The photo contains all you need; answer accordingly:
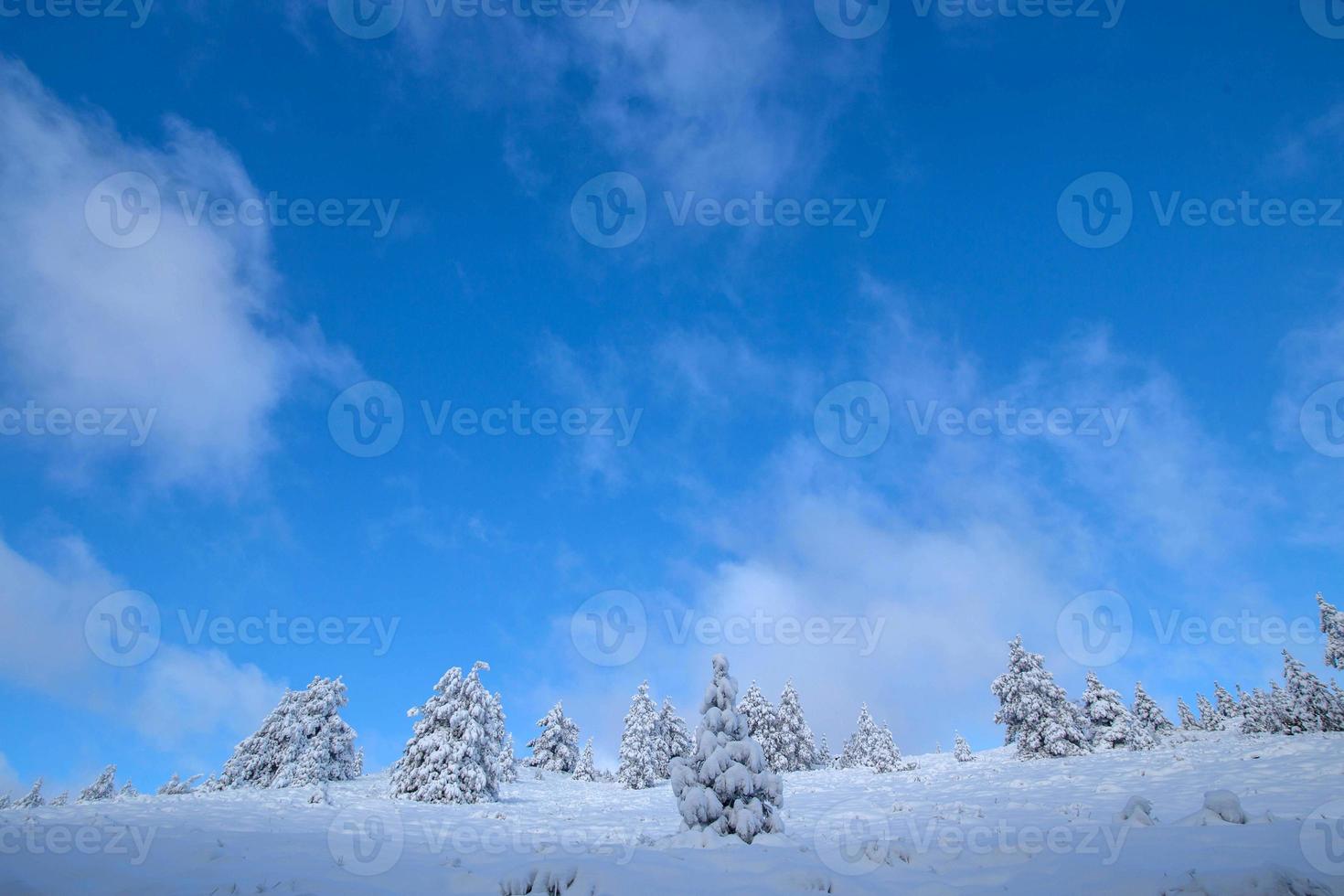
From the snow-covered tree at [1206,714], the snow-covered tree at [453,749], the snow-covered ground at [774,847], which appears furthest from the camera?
the snow-covered tree at [1206,714]

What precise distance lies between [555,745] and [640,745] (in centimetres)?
1752

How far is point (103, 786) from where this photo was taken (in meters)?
49.7

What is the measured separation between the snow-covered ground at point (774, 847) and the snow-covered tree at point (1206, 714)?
58479 millimetres

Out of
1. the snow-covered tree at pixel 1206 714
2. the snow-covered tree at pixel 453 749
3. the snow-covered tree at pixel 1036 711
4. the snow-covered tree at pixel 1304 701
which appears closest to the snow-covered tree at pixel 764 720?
the snow-covered tree at pixel 1036 711

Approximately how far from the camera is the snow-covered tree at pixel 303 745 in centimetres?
3216

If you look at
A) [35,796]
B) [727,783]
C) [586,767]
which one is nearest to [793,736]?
[586,767]

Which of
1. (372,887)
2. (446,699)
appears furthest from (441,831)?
(446,699)

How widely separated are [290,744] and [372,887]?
3262cm

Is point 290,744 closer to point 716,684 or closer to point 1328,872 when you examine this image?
point 716,684

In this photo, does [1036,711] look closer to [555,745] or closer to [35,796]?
[555,745]

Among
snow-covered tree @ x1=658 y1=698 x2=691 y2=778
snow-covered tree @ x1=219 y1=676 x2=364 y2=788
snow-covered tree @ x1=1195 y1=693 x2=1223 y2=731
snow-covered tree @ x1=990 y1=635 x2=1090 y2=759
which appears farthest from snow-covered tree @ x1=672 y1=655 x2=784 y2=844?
snow-covered tree @ x1=1195 y1=693 x2=1223 y2=731

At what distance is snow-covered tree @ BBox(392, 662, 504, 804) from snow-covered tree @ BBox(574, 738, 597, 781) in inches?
968

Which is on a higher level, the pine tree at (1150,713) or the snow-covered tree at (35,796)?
the snow-covered tree at (35,796)

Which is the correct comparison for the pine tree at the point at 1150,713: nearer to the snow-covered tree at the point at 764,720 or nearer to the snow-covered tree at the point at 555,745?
the snow-covered tree at the point at 764,720
